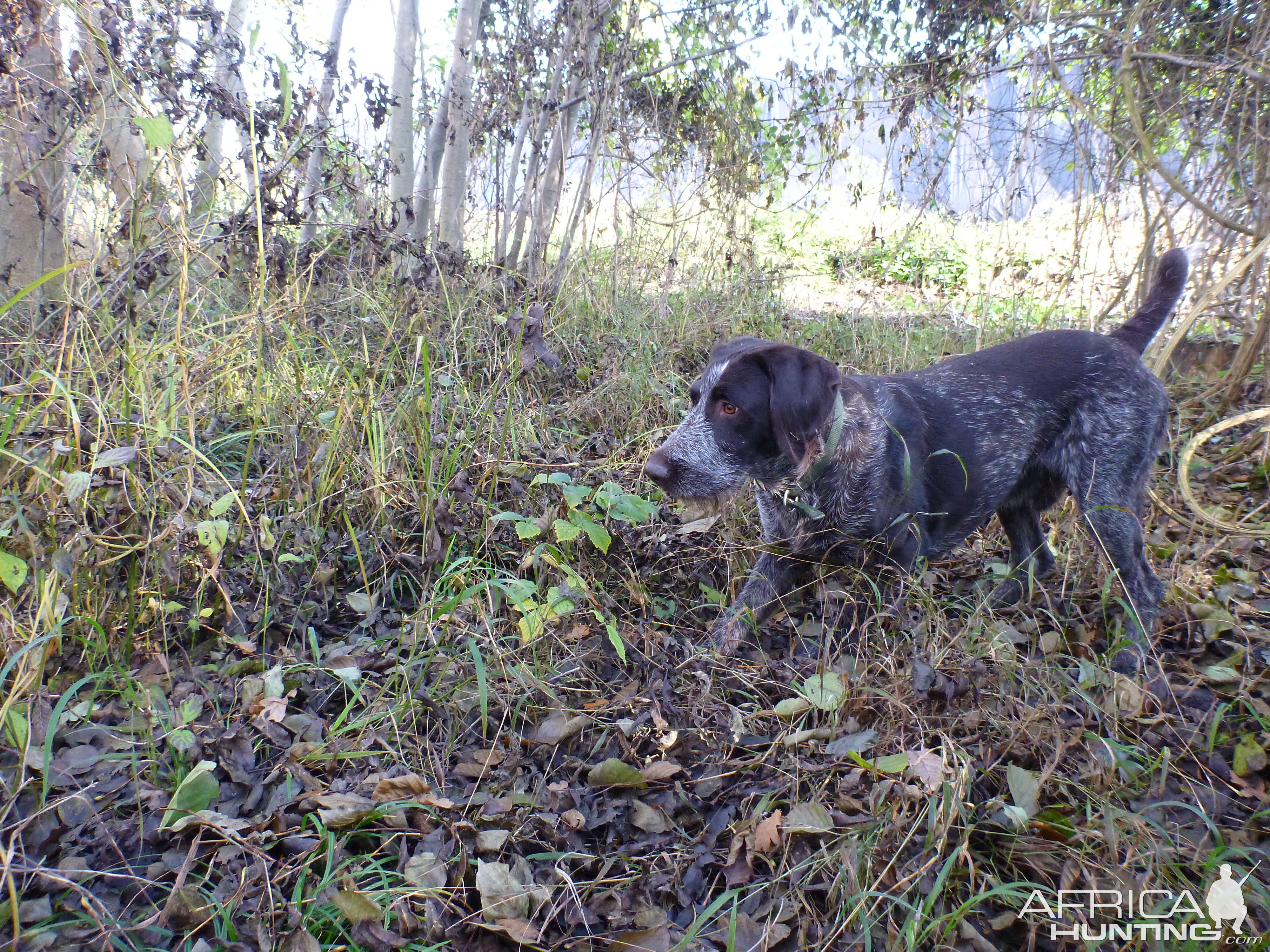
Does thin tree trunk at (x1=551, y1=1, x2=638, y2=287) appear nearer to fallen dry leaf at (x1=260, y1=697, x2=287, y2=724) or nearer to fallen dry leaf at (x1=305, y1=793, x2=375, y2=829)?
fallen dry leaf at (x1=260, y1=697, x2=287, y2=724)

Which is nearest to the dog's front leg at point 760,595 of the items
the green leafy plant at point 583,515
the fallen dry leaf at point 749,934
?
the green leafy plant at point 583,515

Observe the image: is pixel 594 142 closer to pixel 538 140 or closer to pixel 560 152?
pixel 560 152

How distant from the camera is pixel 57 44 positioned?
311 cm

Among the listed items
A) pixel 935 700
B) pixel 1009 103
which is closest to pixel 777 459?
pixel 935 700

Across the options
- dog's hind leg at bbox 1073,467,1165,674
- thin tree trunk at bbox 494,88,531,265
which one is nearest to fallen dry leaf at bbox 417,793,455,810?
dog's hind leg at bbox 1073,467,1165,674

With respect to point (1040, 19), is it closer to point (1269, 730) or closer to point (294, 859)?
point (1269, 730)

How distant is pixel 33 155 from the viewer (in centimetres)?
281

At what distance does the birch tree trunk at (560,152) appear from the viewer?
186 inches

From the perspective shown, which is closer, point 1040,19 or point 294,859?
point 294,859

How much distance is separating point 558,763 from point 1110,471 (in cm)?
259

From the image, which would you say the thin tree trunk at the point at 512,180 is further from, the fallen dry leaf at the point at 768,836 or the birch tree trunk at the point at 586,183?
the fallen dry leaf at the point at 768,836

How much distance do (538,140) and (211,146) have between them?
6.29 feet

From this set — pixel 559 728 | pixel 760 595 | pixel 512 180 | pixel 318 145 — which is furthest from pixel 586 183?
pixel 559 728

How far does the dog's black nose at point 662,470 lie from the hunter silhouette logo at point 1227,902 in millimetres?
1875
